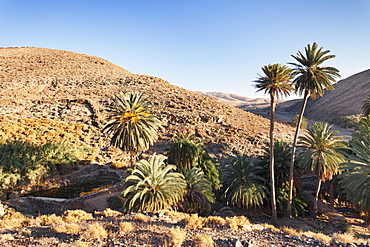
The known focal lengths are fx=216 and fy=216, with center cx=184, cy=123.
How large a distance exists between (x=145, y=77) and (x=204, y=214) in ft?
167

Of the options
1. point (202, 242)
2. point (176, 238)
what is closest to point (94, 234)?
point (176, 238)

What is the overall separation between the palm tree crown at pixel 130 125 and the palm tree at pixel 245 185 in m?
9.95

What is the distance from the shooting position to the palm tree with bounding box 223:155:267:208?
2203 cm

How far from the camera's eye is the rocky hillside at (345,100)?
272 ft

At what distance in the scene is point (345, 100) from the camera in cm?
9169

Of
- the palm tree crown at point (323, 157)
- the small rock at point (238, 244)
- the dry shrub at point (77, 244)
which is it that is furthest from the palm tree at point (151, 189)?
the palm tree crown at point (323, 157)

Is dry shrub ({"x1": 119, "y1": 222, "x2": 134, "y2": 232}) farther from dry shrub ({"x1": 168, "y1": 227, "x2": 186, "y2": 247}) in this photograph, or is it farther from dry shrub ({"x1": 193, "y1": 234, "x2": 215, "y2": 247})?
dry shrub ({"x1": 193, "y1": 234, "x2": 215, "y2": 247})

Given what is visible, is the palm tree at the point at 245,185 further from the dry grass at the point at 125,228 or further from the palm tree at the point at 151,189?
the dry grass at the point at 125,228

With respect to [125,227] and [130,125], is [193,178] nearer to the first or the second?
[130,125]

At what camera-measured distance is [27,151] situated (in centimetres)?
2772

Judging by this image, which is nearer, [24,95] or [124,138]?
[124,138]

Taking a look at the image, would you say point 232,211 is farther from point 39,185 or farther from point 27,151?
point 27,151

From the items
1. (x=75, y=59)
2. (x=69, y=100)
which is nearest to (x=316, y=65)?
(x=69, y=100)

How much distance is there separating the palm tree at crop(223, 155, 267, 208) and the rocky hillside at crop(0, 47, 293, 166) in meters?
10.7
